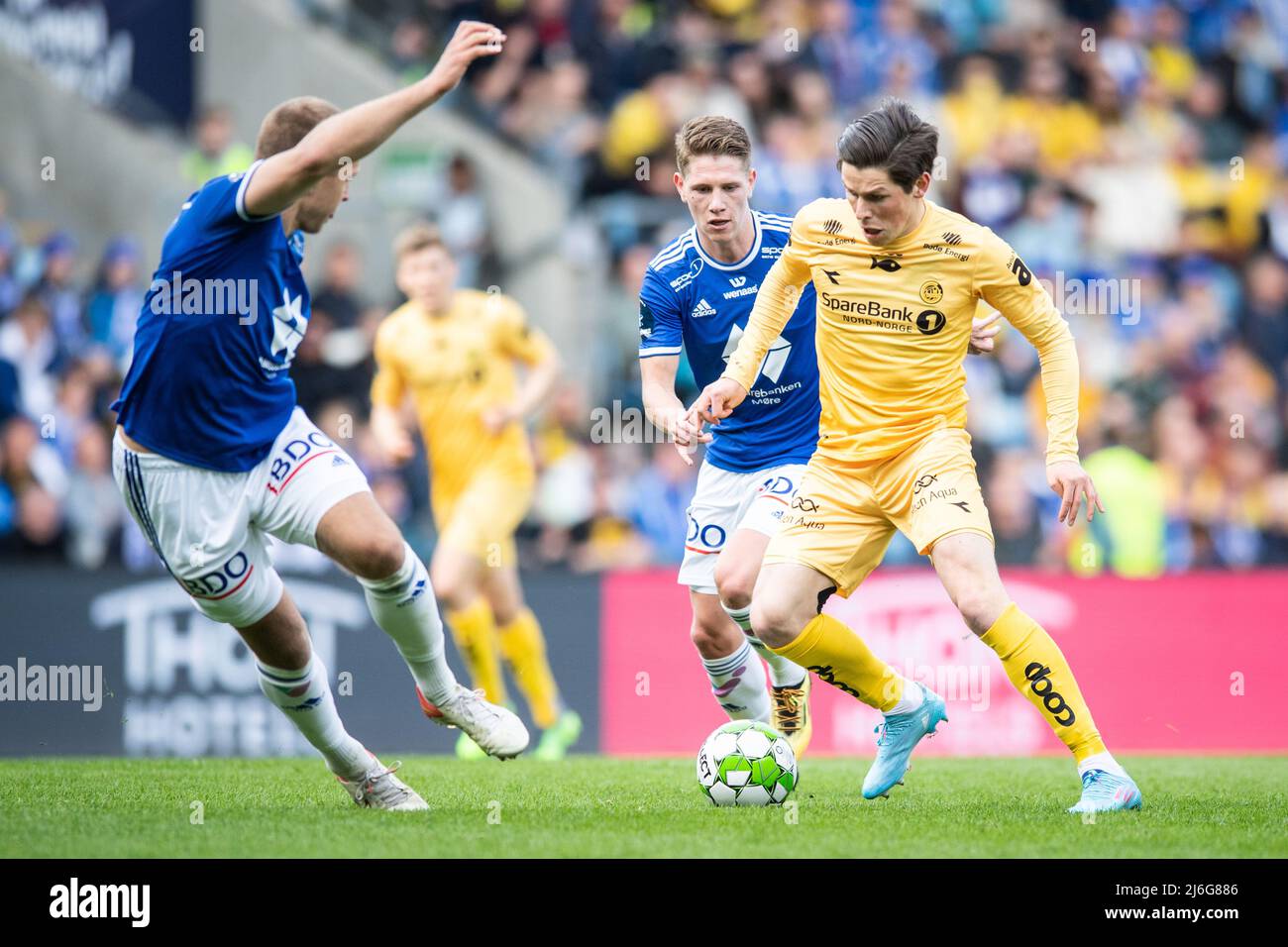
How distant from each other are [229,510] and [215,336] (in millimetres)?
636

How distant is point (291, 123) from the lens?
19.6 ft

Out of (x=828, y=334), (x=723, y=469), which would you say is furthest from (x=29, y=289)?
(x=828, y=334)

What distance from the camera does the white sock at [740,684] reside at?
7559 millimetres

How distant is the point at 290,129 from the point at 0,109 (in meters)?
10.5

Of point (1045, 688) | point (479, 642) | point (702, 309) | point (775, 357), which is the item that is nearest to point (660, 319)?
point (702, 309)

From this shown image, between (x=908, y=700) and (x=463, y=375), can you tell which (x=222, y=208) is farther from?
(x=463, y=375)

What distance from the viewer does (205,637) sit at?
10.6 metres

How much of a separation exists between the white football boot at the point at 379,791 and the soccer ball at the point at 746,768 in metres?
1.11

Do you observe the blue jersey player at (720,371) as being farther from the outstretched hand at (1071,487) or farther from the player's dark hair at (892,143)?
the outstretched hand at (1071,487)

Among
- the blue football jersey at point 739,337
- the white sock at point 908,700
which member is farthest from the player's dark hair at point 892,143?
the white sock at point 908,700
